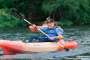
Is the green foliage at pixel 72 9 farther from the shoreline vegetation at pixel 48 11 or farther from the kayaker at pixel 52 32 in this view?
the kayaker at pixel 52 32

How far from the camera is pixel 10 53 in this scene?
7410 millimetres

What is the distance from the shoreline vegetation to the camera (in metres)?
19.1

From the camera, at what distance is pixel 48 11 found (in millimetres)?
20047

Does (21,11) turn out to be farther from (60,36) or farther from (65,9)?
(60,36)

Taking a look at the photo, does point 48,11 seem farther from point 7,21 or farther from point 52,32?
point 52,32

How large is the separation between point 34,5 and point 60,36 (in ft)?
50.1

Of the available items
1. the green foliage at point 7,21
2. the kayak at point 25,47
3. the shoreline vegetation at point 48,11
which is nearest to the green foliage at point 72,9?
the shoreline vegetation at point 48,11

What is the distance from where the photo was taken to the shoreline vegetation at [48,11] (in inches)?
752

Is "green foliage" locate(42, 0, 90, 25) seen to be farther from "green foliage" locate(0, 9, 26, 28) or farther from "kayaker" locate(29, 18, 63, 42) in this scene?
"kayaker" locate(29, 18, 63, 42)

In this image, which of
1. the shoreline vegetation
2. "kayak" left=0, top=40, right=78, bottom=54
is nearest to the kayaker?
"kayak" left=0, top=40, right=78, bottom=54

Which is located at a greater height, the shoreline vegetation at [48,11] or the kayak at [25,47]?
the shoreline vegetation at [48,11]

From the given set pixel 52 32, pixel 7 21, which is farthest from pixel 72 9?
pixel 52 32

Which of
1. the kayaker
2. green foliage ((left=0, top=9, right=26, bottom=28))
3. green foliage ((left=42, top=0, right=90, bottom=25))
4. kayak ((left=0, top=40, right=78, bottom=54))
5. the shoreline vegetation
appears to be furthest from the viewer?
green foliage ((left=42, top=0, right=90, bottom=25))

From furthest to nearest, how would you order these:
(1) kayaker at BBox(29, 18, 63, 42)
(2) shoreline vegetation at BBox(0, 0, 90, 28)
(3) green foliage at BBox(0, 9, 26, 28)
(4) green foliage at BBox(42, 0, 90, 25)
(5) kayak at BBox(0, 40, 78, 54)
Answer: (4) green foliage at BBox(42, 0, 90, 25)
(2) shoreline vegetation at BBox(0, 0, 90, 28)
(3) green foliage at BBox(0, 9, 26, 28)
(1) kayaker at BBox(29, 18, 63, 42)
(5) kayak at BBox(0, 40, 78, 54)
